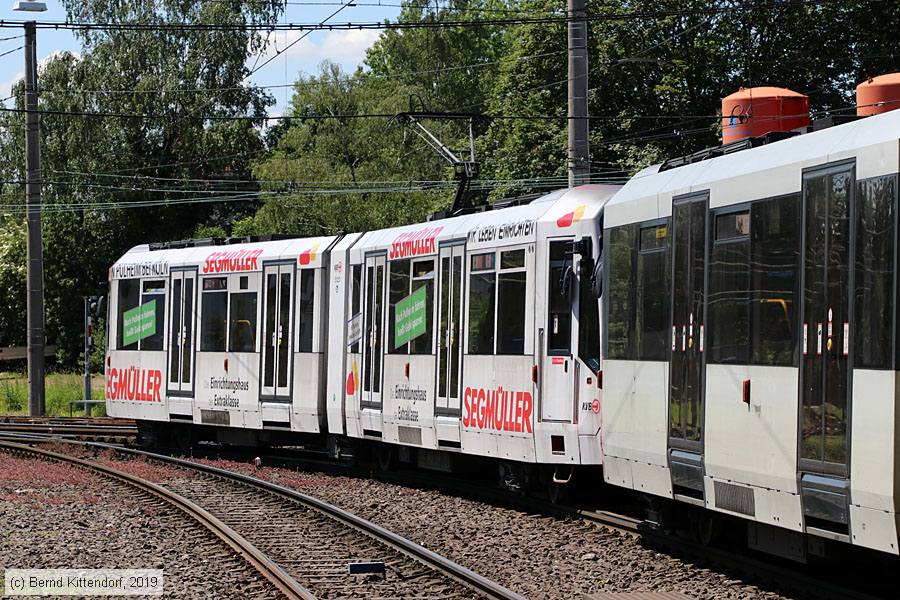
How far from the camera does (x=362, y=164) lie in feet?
187

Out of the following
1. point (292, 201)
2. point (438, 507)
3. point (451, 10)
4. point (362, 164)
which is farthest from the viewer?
point (451, 10)

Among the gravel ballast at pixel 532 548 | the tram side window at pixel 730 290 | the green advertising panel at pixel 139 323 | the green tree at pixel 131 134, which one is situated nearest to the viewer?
the tram side window at pixel 730 290

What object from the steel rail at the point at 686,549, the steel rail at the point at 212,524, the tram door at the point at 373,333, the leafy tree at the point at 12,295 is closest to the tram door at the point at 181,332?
the steel rail at the point at 212,524

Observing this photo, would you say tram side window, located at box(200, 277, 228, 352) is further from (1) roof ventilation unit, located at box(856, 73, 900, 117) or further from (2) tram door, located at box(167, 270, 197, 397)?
(1) roof ventilation unit, located at box(856, 73, 900, 117)

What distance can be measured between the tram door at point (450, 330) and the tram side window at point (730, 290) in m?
5.85

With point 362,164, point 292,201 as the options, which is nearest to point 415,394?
point 292,201

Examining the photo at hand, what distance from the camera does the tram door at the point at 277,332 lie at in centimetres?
2073

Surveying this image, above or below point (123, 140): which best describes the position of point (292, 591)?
below

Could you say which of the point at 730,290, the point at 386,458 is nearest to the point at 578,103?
the point at 386,458

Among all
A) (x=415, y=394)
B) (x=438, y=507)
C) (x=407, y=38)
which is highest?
(x=407, y=38)

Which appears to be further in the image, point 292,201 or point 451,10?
point 451,10

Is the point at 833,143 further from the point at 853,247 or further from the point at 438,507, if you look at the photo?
the point at 438,507

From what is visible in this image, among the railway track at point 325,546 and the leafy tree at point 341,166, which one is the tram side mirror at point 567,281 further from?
the leafy tree at point 341,166

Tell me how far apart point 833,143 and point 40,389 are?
26742 millimetres
